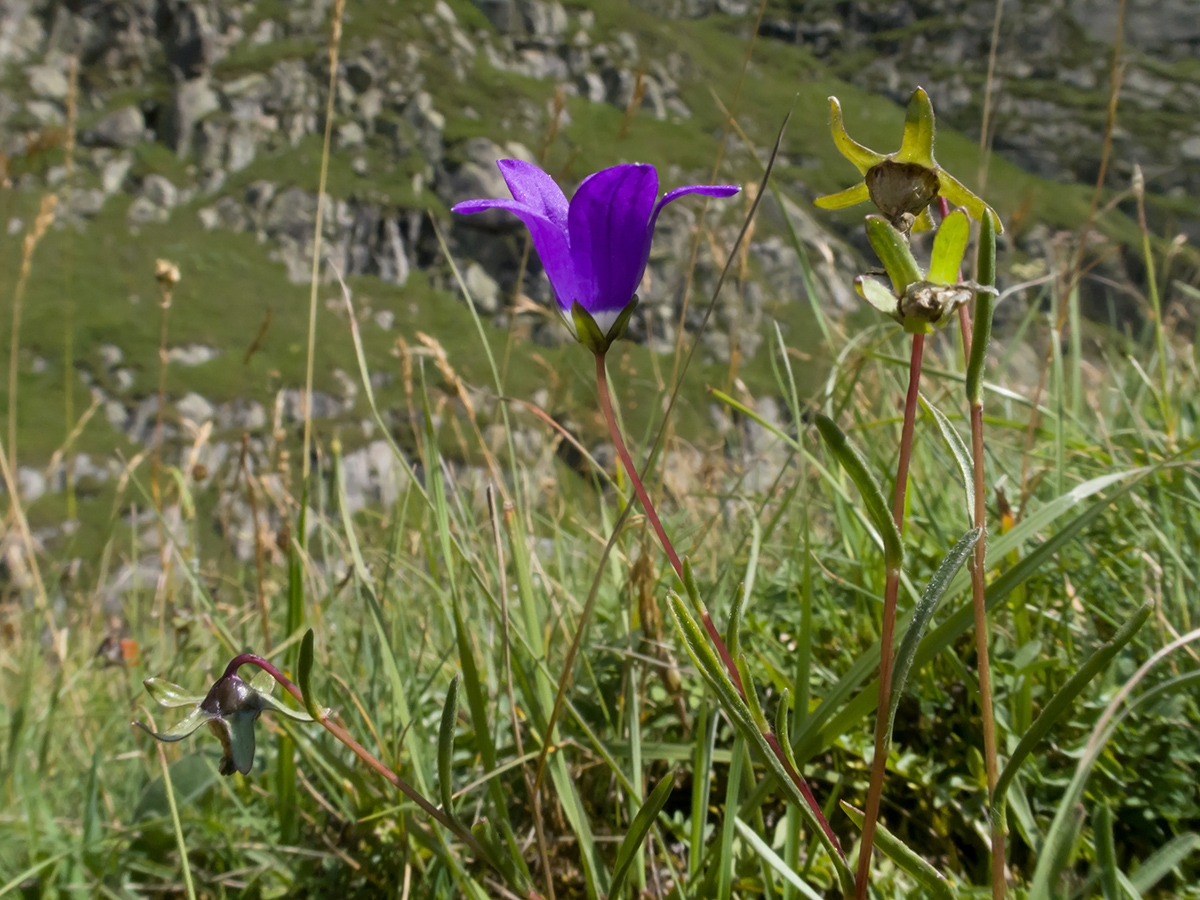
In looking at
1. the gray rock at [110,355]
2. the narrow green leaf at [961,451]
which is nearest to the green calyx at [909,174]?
the narrow green leaf at [961,451]

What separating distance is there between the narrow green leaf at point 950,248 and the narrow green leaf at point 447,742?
1.38 feet

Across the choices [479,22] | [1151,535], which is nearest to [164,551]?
[1151,535]

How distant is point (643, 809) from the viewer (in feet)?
1.99

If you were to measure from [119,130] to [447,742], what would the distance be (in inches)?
3090

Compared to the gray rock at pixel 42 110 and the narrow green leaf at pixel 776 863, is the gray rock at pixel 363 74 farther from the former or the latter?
the narrow green leaf at pixel 776 863

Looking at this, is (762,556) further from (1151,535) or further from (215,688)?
(215,688)

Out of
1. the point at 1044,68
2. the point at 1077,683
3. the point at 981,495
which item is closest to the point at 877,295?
the point at 981,495

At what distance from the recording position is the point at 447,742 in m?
0.59

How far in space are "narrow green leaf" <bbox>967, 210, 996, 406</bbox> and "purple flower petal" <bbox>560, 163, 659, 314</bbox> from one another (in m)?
0.21

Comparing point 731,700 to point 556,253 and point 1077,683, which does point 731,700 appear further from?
point 556,253

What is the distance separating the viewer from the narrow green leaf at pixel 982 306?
0.49 m

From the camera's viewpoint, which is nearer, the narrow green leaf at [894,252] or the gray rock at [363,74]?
the narrow green leaf at [894,252]

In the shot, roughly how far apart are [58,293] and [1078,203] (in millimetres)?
81776

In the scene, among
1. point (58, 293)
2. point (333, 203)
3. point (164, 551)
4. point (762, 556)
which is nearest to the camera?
point (164, 551)
